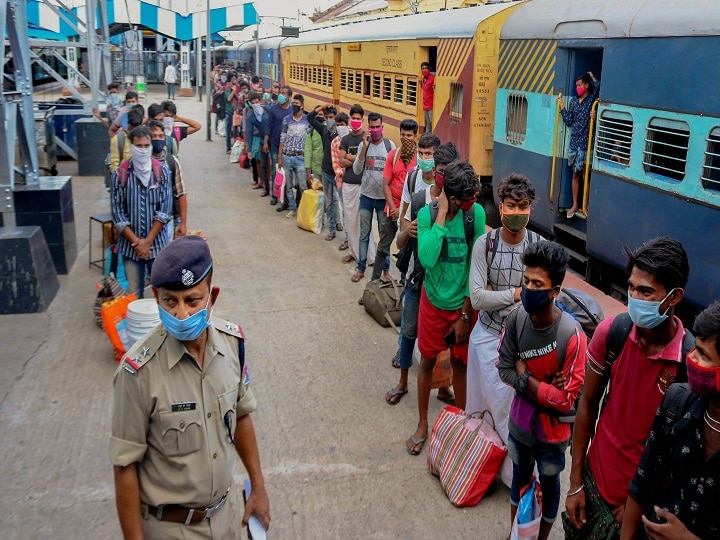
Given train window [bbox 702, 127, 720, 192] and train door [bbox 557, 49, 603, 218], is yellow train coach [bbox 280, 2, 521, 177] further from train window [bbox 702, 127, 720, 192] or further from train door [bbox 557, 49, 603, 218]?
train window [bbox 702, 127, 720, 192]

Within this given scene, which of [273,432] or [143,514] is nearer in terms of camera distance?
[143,514]

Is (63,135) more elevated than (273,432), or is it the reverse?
(63,135)

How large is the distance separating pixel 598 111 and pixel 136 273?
178 inches

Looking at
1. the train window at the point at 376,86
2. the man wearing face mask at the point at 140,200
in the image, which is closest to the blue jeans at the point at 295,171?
the train window at the point at 376,86

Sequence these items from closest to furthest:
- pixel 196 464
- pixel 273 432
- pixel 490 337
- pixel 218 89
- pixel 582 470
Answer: pixel 196 464
pixel 582 470
pixel 490 337
pixel 273 432
pixel 218 89

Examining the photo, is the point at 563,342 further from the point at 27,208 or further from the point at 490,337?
the point at 27,208

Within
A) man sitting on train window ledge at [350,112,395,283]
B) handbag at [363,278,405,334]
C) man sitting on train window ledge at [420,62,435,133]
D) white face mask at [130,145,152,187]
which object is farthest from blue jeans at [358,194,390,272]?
man sitting on train window ledge at [420,62,435,133]

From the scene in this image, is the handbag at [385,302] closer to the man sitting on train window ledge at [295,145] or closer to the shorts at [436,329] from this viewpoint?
the shorts at [436,329]

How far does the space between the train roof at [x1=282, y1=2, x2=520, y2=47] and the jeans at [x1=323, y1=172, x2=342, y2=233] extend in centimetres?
268

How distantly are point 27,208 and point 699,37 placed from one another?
684 centimetres

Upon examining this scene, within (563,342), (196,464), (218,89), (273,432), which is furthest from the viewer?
(218,89)

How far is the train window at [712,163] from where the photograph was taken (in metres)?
5.52

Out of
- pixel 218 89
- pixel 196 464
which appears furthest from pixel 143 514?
pixel 218 89

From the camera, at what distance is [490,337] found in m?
4.25
